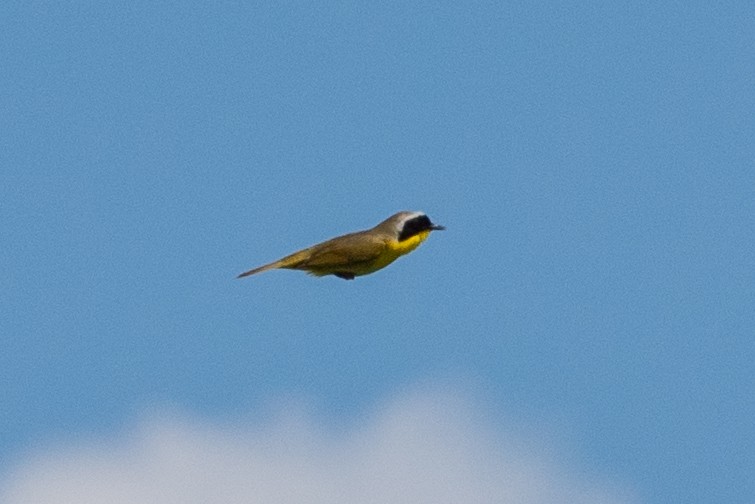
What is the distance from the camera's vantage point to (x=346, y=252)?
17953 millimetres

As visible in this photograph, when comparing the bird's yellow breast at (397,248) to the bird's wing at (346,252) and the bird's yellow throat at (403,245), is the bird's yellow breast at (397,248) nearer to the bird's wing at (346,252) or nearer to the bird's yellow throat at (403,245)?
the bird's yellow throat at (403,245)

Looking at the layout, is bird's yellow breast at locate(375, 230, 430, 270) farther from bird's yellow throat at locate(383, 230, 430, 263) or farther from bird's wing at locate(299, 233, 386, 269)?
bird's wing at locate(299, 233, 386, 269)

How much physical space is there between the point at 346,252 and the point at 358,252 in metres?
0.14

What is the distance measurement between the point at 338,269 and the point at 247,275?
115 centimetres

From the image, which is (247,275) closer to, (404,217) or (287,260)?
(287,260)

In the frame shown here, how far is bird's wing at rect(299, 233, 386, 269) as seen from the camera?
59.0 feet

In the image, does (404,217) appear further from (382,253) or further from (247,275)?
(247,275)

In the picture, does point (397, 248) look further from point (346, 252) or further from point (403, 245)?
point (346, 252)

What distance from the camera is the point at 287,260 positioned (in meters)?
18.1

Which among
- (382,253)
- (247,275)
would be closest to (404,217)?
(382,253)

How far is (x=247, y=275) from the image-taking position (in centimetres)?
1759

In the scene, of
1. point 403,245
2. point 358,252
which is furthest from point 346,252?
point 403,245

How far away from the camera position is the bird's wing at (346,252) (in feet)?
59.0

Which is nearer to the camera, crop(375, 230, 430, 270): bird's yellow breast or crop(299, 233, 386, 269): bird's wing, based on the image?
crop(299, 233, 386, 269): bird's wing
